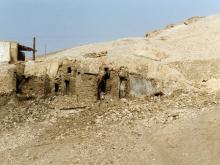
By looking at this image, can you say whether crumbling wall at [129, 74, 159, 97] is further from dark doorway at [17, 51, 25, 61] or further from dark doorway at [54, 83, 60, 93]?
dark doorway at [17, 51, 25, 61]

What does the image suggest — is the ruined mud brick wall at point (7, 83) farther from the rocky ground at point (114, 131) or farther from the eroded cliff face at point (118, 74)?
the rocky ground at point (114, 131)

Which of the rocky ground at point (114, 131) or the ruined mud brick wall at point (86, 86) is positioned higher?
the ruined mud brick wall at point (86, 86)

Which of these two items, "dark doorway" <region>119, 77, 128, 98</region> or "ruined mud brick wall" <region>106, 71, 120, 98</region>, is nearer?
"dark doorway" <region>119, 77, 128, 98</region>

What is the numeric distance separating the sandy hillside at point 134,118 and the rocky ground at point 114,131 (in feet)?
0.11

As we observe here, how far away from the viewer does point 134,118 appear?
25781mm

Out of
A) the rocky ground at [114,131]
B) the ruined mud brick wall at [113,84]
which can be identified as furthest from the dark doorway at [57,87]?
the ruined mud brick wall at [113,84]

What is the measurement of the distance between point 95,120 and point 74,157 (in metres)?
3.34

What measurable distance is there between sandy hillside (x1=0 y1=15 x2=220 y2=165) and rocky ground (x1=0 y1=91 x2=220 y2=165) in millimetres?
33

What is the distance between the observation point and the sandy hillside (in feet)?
75.2

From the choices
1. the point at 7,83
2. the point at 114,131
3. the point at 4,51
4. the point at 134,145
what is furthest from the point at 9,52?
the point at 134,145

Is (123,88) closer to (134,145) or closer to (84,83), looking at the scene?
(84,83)

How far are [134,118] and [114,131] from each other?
1.31 metres

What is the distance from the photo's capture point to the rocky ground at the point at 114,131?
22.7 m

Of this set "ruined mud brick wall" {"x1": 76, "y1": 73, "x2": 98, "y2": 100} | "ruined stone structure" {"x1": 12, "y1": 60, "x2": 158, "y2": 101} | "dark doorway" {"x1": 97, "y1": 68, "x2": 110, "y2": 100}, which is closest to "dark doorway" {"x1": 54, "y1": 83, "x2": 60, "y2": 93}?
"ruined stone structure" {"x1": 12, "y1": 60, "x2": 158, "y2": 101}
